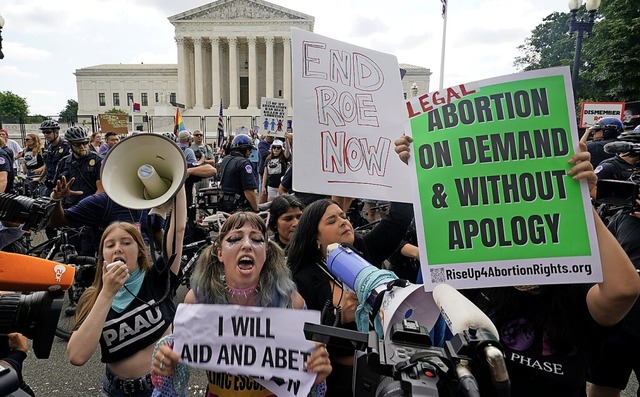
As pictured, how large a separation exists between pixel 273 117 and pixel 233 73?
49.8m

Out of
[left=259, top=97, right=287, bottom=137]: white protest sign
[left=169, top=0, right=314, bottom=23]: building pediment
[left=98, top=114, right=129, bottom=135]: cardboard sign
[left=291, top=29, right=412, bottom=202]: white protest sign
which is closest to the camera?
[left=291, top=29, right=412, bottom=202]: white protest sign

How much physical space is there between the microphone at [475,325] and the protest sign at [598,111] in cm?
1325

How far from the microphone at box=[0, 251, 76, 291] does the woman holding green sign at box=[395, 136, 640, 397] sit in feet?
5.35

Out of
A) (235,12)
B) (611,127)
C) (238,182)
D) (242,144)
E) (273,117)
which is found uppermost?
(235,12)

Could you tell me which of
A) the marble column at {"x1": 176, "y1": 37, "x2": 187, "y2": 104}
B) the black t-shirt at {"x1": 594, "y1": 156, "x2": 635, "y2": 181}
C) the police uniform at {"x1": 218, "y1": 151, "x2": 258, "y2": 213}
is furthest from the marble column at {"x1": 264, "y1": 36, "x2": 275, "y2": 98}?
the black t-shirt at {"x1": 594, "y1": 156, "x2": 635, "y2": 181}

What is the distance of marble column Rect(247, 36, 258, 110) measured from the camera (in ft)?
184

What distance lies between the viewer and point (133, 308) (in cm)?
216

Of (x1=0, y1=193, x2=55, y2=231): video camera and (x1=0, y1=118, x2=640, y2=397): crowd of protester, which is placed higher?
(x1=0, y1=193, x2=55, y2=231): video camera

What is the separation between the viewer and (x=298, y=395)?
1.58 metres

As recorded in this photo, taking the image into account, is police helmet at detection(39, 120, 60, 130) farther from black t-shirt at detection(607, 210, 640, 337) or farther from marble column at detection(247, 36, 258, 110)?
marble column at detection(247, 36, 258, 110)

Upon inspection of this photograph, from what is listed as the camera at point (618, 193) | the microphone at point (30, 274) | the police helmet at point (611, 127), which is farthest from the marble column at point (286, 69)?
the microphone at point (30, 274)

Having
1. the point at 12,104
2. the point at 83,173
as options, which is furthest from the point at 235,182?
the point at 12,104

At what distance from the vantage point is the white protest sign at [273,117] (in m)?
10.3

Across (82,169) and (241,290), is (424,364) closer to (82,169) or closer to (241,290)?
(241,290)
